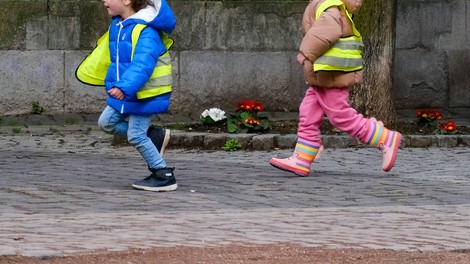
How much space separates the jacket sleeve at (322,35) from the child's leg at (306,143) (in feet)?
1.37

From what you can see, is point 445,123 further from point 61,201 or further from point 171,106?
point 61,201

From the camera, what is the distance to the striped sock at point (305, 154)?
9.45 meters

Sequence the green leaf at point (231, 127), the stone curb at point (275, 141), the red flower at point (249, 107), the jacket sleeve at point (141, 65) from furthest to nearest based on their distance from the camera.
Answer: the red flower at point (249, 107), the green leaf at point (231, 127), the stone curb at point (275, 141), the jacket sleeve at point (141, 65)

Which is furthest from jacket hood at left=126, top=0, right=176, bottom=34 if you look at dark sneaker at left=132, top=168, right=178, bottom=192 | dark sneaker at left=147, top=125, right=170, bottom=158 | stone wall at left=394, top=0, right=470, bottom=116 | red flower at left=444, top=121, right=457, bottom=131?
stone wall at left=394, top=0, right=470, bottom=116

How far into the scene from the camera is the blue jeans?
8641 millimetres

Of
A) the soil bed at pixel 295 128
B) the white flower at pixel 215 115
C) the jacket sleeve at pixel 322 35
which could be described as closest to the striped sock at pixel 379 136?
the jacket sleeve at pixel 322 35

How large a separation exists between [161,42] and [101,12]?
495 centimetres

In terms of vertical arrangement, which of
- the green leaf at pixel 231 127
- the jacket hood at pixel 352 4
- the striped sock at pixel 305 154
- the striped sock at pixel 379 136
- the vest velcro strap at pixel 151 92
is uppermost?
the jacket hood at pixel 352 4

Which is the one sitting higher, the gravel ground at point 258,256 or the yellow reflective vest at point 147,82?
the yellow reflective vest at point 147,82

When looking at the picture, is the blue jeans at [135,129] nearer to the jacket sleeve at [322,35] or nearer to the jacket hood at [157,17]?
the jacket hood at [157,17]

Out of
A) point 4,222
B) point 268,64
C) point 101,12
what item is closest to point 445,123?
point 268,64

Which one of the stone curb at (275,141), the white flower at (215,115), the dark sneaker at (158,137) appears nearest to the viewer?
the dark sneaker at (158,137)

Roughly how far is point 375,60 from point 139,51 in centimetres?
399

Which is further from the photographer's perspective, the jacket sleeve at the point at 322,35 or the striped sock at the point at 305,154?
the striped sock at the point at 305,154
